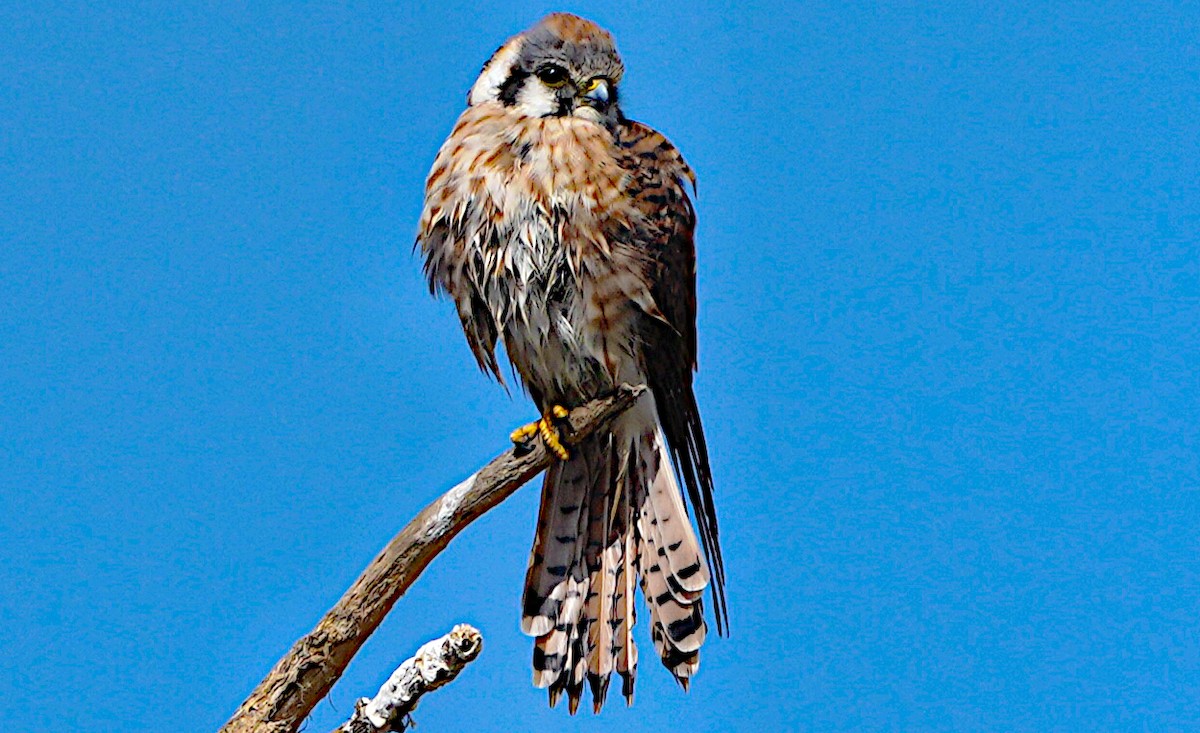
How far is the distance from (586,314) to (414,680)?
1.21m

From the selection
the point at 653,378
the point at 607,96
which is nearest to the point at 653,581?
the point at 653,378

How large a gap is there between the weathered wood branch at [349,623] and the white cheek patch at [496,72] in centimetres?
128

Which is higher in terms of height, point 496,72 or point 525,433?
point 496,72

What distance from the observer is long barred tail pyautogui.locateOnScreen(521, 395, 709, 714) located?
13.0ft

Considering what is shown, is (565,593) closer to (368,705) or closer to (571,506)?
(571,506)

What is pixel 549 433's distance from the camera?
378 cm

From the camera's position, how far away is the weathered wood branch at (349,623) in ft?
10.6

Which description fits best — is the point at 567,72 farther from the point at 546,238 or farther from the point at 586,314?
the point at 586,314

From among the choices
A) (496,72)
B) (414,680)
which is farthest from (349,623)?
(496,72)

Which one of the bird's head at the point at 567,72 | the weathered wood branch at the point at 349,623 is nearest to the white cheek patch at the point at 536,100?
the bird's head at the point at 567,72

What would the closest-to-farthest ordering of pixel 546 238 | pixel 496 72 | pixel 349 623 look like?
1. pixel 349 623
2. pixel 546 238
3. pixel 496 72

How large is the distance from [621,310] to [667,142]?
1.87ft

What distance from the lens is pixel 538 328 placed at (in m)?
3.86

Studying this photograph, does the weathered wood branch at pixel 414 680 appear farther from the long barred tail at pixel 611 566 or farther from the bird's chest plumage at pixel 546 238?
the bird's chest plumage at pixel 546 238
